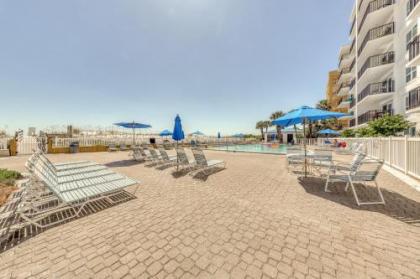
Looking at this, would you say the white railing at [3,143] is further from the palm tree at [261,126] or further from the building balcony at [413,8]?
the palm tree at [261,126]

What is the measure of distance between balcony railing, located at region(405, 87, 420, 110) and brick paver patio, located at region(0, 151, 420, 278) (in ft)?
55.1

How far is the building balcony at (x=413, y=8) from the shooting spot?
12.6 metres

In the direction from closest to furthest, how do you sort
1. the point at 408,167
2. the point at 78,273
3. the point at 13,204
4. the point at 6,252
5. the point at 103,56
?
1. the point at 78,273
2. the point at 6,252
3. the point at 13,204
4. the point at 408,167
5. the point at 103,56

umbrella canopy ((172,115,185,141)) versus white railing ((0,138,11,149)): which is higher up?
umbrella canopy ((172,115,185,141))

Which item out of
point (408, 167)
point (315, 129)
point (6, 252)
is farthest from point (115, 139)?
point (315, 129)

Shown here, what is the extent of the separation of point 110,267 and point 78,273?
0.33 meters

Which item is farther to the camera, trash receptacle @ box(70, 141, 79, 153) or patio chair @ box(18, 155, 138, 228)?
trash receptacle @ box(70, 141, 79, 153)

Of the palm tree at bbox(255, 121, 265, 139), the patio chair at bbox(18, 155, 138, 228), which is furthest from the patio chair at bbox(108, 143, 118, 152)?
the palm tree at bbox(255, 121, 265, 139)

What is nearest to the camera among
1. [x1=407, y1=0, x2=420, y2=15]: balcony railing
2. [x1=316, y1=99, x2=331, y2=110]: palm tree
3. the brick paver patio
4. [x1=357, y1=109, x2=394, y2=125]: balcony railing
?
the brick paver patio

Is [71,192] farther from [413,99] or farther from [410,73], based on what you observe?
[410,73]

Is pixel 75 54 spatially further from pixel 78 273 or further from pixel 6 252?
pixel 78 273

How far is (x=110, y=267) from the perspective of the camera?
1.92m

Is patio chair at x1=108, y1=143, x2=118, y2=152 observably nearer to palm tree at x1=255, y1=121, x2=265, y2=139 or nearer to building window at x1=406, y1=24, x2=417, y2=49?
building window at x1=406, y1=24, x2=417, y2=49

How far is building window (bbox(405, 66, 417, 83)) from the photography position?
49.3 feet
